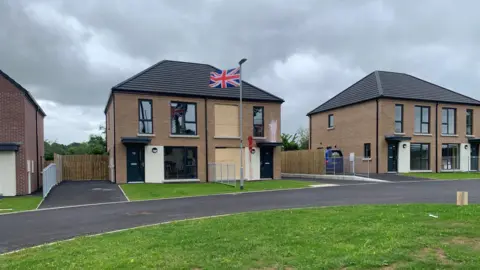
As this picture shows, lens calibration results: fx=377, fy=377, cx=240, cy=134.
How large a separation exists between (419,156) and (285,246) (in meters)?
28.9

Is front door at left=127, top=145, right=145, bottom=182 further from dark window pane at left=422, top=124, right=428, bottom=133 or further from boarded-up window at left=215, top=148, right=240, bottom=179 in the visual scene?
dark window pane at left=422, top=124, right=428, bottom=133

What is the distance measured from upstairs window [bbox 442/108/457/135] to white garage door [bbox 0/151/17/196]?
3207 cm

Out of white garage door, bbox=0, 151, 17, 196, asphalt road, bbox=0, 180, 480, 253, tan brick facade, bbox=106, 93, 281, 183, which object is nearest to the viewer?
asphalt road, bbox=0, 180, 480, 253

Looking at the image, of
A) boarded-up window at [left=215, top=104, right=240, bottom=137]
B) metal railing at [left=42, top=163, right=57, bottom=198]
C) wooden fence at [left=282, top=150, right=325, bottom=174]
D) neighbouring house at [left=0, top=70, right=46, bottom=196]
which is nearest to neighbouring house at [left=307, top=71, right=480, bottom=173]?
wooden fence at [left=282, top=150, right=325, bottom=174]

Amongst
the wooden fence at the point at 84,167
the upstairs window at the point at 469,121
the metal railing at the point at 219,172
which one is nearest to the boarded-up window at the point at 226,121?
the metal railing at the point at 219,172

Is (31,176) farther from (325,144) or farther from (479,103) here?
(479,103)

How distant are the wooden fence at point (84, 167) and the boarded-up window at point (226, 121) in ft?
34.2

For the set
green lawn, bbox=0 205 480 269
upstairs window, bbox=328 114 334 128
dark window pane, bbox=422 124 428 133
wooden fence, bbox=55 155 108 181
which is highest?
upstairs window, bbox=328 114 334 128

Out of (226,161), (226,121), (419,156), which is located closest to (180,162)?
(226,161)

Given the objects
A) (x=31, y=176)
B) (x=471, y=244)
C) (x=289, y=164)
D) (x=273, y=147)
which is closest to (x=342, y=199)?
(x=471, y=244)

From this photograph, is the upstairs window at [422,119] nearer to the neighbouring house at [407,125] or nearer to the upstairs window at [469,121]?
the neighbouring house at [407,125]

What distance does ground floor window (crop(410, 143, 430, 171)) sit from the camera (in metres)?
31.2

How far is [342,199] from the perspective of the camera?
1465cm

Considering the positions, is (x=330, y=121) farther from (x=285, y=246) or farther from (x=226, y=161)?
(x=285, y=246)
